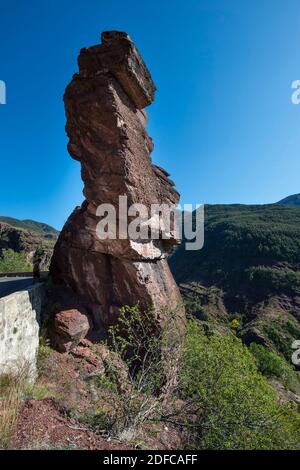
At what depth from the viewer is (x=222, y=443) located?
8477 millimetres

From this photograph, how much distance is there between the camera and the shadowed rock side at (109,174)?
37.2 ft

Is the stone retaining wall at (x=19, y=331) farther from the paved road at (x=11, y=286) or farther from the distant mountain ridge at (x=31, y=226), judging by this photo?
the distant mountain ridge at (x=31, y=226)

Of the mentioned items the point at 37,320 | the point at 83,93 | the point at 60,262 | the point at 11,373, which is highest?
the point at 83,93

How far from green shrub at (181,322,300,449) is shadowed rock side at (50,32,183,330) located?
2.89m

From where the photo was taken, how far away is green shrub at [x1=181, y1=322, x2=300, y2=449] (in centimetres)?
871

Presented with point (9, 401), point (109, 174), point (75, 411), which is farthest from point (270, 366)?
point (9, 401)

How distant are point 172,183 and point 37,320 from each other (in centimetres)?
997

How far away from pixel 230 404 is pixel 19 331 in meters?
6.81

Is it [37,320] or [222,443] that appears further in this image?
[37,320]

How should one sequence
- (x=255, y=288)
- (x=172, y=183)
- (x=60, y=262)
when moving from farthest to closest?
(x=255, y=288), (x=172, y=183), (x=60, y=262)

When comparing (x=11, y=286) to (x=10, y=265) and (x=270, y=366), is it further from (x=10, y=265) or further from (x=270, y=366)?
(x=270, y=366)

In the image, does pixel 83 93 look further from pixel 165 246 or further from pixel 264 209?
pixel 264 209

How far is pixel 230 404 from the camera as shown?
9125 millimetres

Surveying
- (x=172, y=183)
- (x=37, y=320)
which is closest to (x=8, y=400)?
(x=37, y=320)
